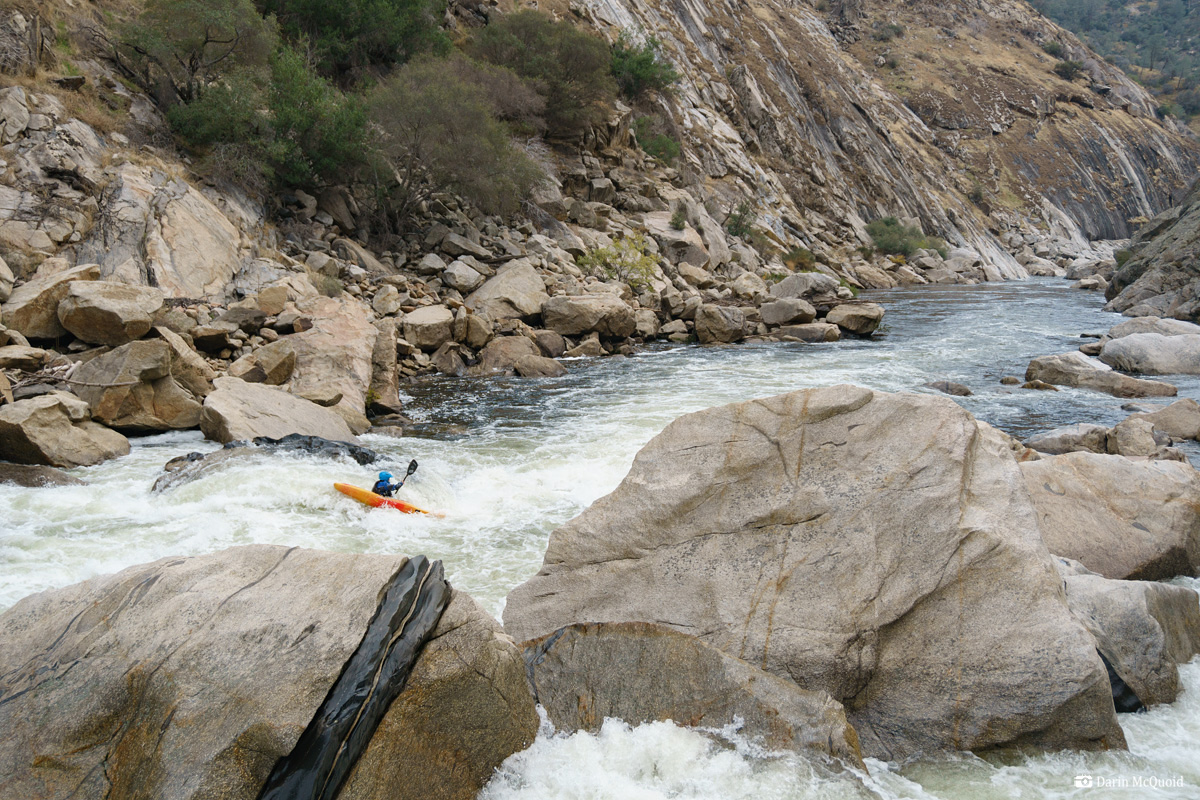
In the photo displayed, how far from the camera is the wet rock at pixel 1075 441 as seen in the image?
28.9 ft

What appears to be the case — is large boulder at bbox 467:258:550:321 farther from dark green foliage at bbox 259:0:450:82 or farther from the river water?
dark green foliage at bbox 259:0:450:82

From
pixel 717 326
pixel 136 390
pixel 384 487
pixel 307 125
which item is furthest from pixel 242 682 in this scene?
pixel 307 125

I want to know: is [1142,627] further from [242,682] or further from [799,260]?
[799,260]

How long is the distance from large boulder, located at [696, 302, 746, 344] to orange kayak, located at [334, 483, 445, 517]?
1384cm

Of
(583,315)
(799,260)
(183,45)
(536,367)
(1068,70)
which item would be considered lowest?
(536,367)

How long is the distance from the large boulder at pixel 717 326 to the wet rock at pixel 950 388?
7.07 metres

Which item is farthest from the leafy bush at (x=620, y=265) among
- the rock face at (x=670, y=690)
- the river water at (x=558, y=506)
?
the rock face at (x=670, y=690)

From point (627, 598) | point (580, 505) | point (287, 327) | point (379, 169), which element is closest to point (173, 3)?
point (379, 169)

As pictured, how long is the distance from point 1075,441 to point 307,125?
1853cm

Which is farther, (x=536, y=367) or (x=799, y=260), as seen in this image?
(x=799, y=260)

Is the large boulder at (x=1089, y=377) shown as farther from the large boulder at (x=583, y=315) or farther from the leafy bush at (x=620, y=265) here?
the leafy bush at (x=620, y=265)

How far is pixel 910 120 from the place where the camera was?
69.9 meters

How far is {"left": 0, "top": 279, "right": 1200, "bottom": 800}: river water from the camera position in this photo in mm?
3369

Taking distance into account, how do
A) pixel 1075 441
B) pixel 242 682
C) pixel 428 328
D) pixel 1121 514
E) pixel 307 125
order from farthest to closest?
pixel 307 125 < pixel 428 328 < pixel 1075 441 < pixel 1121 514 < pixel 242 682
